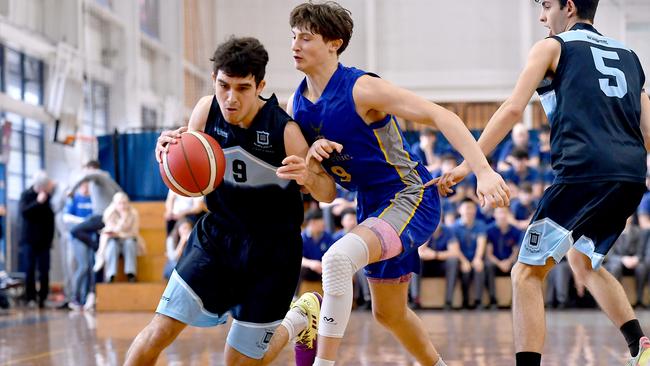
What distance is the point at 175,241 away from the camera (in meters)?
11.4

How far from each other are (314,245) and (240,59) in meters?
7.45

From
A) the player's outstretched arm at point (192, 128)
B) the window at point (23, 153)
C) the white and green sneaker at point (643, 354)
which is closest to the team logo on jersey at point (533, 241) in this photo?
the white and green sneaker at point (643, 354)

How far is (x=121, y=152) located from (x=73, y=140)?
1316mm

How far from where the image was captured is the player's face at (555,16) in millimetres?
4117

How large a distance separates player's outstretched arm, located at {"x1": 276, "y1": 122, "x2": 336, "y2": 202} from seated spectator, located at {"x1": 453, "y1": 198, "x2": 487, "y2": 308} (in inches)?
284

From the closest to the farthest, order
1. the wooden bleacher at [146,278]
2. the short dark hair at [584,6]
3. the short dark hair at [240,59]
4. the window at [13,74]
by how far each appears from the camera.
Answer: the short dark hair at [240,59] < the short dark hair at [584,6] < the wooden bleacher at [146,278] < the window at [13,74]

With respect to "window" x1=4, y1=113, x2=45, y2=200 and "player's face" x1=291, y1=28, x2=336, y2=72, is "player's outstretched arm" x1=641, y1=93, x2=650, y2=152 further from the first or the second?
"window" x1=4, y1=113, x2=45, y2=200

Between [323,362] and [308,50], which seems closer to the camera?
[323,362]

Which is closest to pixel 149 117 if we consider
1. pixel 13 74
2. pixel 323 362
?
pixel 13 74

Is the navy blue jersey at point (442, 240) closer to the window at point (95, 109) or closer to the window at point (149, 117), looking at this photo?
the window at point (95, 109)

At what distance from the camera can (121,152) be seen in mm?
13547

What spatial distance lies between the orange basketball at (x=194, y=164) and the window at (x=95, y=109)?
38.7ft

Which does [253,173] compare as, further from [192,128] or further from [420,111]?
[420,111]

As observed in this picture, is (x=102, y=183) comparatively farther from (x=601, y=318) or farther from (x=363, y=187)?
(x=363, y=187)
